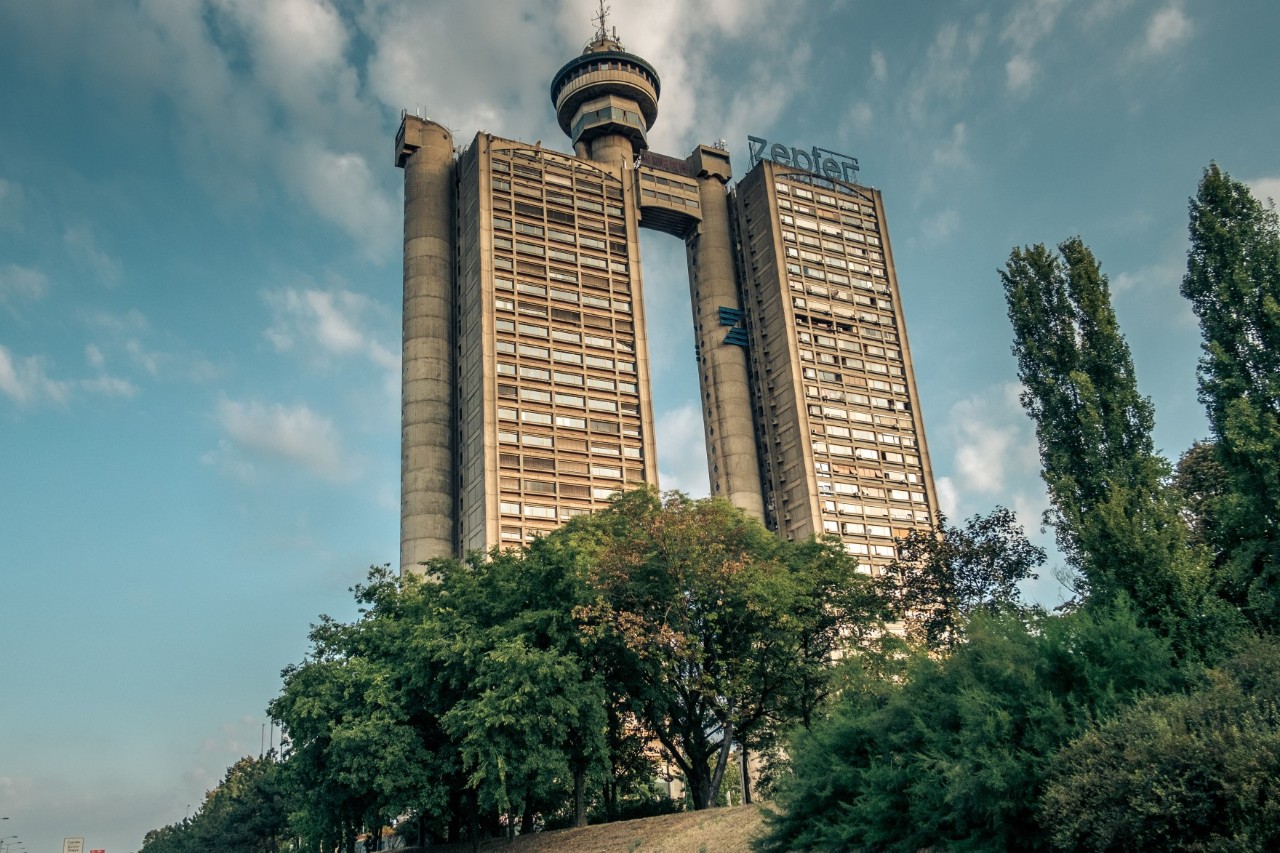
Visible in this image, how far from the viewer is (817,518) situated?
122812mm

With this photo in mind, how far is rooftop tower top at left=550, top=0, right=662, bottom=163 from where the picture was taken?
142m

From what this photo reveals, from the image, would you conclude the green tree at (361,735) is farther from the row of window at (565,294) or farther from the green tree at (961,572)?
the row of window at (565,294)

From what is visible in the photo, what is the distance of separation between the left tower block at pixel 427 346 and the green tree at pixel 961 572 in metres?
72.5

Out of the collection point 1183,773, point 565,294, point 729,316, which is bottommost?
point 1183,773

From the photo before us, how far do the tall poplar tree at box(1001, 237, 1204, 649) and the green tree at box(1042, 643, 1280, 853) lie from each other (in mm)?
3135

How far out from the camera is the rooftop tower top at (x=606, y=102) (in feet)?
467

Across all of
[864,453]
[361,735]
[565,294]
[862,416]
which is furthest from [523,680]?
[862,416]

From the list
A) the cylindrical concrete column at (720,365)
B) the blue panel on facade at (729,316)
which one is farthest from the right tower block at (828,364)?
the cylindrical concrete column at (720,365)

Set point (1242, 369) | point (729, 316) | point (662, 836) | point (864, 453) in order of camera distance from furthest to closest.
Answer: point (729, 316) → point (864, 453) → point (662, 836) → point (1242, 369)

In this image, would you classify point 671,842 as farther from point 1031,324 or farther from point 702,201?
point 702,201

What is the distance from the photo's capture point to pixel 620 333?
122m

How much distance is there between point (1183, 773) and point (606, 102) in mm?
137618

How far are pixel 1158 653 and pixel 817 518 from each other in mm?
103938

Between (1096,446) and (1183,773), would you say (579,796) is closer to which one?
(1096,446)
